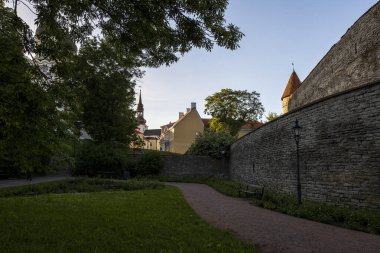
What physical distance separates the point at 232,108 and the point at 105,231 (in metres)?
46.1

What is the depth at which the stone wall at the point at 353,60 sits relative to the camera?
13773 mm

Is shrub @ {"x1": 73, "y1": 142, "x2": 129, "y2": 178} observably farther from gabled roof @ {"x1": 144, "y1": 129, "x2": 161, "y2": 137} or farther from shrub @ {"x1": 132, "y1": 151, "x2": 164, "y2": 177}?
gabled roof @ {"x1": 144, "y1": 129, "x2": 161, "y2": 137}

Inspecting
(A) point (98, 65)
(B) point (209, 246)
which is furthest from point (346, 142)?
(A) point (98, 65)

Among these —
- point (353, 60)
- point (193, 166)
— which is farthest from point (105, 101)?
point (353, 60)

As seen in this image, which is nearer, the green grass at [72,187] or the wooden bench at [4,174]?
the green grass at [72,187]

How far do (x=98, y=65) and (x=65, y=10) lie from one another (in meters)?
26.4

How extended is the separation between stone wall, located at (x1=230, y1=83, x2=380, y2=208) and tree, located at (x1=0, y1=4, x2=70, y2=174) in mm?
8317

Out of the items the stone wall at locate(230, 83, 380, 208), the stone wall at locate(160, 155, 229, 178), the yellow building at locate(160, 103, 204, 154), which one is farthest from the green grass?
the yellow building at locate(160, 103, 204, 154)

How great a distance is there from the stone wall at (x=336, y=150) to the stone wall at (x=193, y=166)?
14.5 metres

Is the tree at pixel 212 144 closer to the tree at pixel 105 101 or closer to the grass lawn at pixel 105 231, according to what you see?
the tree at pixel 105 101

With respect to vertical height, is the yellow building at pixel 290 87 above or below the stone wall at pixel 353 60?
above

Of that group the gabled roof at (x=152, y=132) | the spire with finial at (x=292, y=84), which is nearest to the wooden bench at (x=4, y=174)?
the spire with finial at (x=292, y=84)

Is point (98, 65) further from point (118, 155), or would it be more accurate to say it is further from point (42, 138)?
point (42, 138)

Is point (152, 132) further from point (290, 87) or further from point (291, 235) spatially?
point (291, 235)
